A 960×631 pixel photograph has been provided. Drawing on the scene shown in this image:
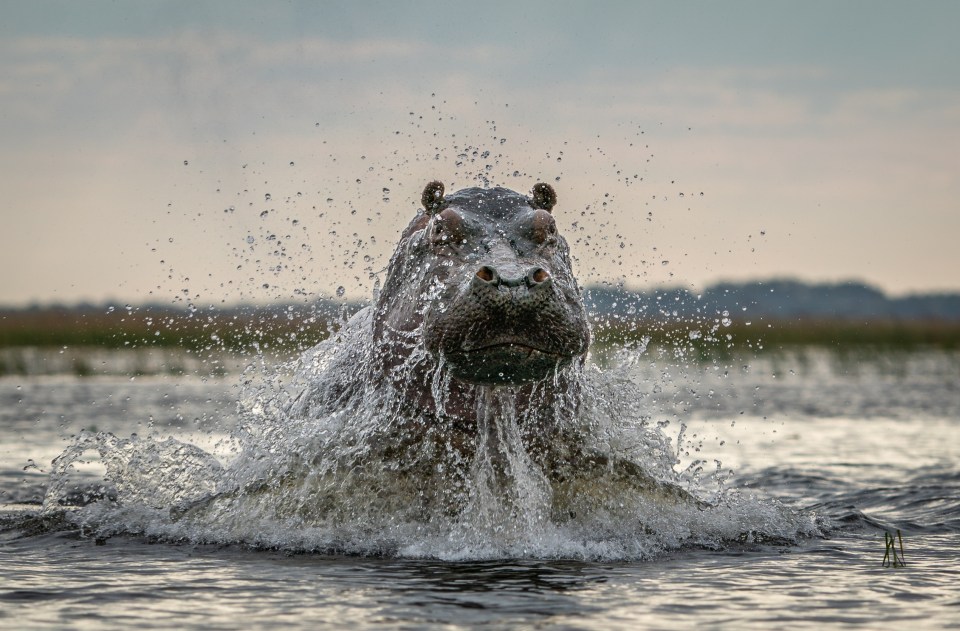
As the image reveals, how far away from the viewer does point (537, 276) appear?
5.70 metres

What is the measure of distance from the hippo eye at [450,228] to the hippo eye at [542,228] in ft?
1.25

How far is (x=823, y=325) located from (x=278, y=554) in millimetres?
29355

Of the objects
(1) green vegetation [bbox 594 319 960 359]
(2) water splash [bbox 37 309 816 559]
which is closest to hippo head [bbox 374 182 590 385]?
(2) water splash [bbox 37 309 816 559]

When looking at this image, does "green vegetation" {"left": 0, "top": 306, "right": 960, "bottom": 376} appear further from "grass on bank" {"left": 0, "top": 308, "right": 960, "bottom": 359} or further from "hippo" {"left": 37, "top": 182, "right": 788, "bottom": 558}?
"hippo" {"left": 37, "top": 182, "right": 788, "bottom": 558}

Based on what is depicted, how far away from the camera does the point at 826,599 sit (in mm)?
5441

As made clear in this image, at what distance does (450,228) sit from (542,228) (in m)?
0.50

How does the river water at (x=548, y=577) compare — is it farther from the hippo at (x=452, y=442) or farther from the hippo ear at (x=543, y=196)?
the hippo ear at (x=543, y=196)

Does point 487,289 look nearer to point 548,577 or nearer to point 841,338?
point 548,577

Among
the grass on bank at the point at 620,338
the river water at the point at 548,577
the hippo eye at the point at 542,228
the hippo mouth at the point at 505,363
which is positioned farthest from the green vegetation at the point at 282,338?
the hippo mouth at the point at 505,363

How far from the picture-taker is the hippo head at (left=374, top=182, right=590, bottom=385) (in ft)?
18.7

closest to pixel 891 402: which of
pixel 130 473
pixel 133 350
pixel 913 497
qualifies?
pixel 913 497

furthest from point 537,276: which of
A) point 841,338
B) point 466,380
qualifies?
point 841,338

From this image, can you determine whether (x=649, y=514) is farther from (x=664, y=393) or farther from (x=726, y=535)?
(x=664, y=393)

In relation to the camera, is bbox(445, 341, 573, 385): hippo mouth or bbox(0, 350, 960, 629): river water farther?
bbox(445, 341, 573, 385): hippo mouth
